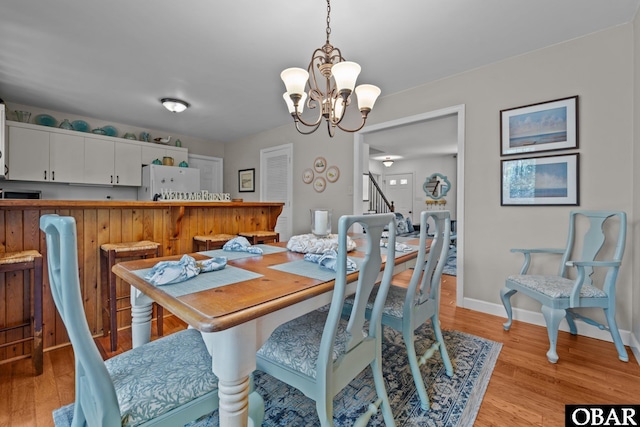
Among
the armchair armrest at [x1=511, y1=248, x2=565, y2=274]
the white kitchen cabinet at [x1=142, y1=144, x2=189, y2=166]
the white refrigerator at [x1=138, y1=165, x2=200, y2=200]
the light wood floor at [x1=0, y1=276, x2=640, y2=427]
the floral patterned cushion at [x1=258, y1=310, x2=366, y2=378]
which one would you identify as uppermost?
the white kitchen cabinet at [x1=142, y1=144, x2=189, y2=166]

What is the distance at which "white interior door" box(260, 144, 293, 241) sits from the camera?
15.5 feet

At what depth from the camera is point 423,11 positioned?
1.97 metres

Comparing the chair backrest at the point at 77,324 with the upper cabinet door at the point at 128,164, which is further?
the upper cabinet door at the point at 128,164

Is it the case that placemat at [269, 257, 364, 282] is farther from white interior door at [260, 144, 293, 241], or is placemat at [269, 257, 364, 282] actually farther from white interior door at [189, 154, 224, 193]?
white interior door at [189, 154, 224, 193]

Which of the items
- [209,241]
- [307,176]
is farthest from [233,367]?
[307,176]

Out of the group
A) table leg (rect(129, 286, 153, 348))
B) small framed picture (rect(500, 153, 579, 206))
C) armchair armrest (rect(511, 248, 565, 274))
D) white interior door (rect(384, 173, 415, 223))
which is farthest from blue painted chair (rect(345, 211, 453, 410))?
white interior door (rect(384, 173, 415, 223))

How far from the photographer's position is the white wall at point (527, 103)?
2.13 metres

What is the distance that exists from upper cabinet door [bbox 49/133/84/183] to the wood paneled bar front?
2.52m

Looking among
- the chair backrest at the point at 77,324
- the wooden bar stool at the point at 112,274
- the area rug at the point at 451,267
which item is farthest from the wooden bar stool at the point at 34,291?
the area rug at the point at 451,267

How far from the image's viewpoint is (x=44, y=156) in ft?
12.3

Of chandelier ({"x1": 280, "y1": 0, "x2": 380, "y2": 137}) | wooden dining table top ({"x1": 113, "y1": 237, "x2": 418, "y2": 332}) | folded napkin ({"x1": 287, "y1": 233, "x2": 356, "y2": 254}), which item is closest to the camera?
wooden dining table top ({"x1": 113, "y1": 237, "x2": 418, "y2": 332})

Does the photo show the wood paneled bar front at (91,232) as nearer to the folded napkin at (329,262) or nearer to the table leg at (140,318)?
Answer: the table leg at (140,318)

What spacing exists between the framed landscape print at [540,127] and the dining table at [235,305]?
2.26 m

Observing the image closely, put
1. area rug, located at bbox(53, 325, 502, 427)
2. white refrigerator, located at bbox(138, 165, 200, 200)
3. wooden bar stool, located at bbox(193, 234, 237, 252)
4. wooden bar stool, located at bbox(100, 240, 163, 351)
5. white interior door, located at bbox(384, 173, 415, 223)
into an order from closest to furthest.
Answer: area rug, located at bbox(53, 325, 502, 427) < wooden bar stool, located at bbox(100, 240, 163, 351) < wooden bar stool, located at bbox(193, 234, 237, 252) < white refrigerator, located at bbox(138, 165, 200, 200) < white interior door, located at bbox(384, 173, 415, 223)
